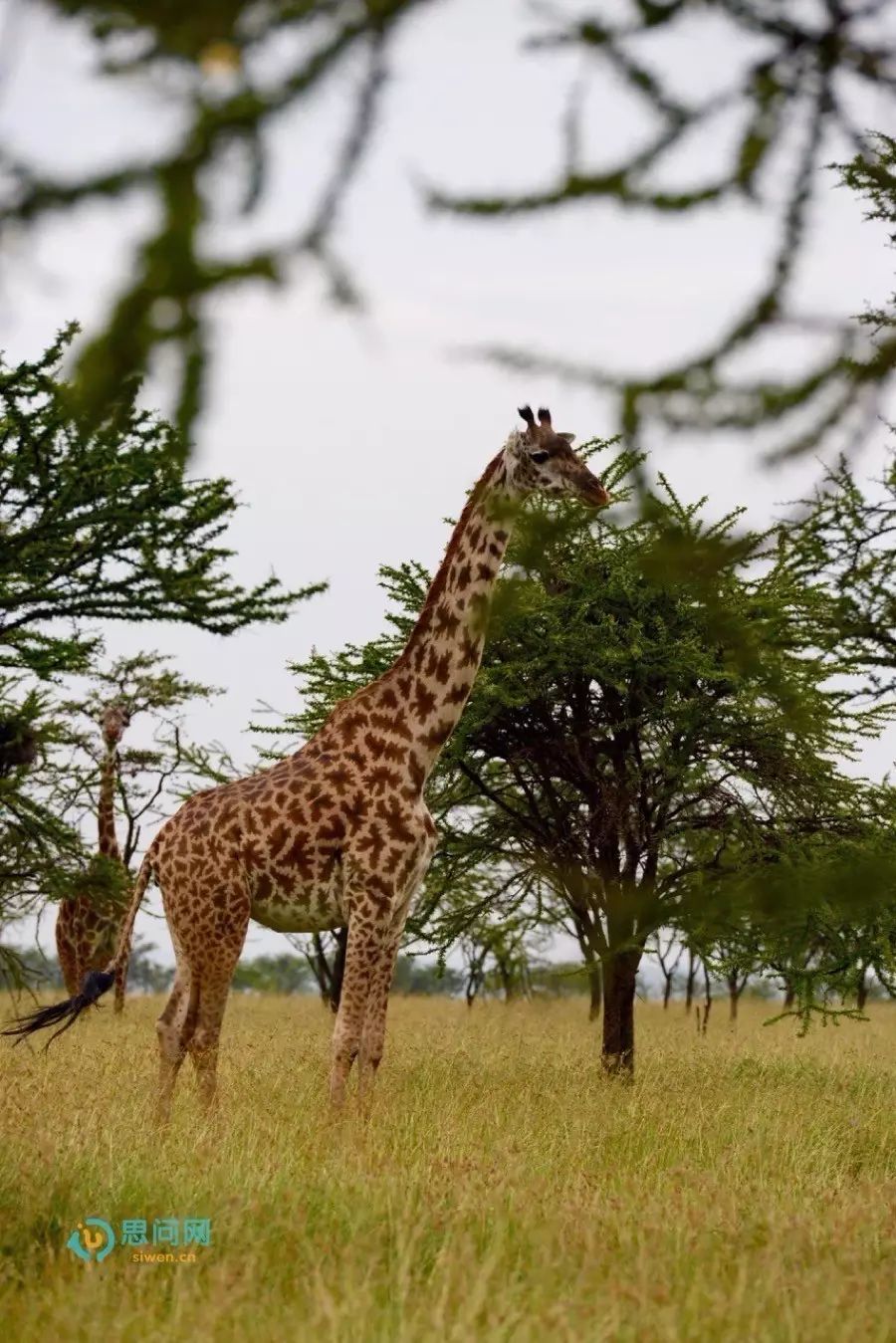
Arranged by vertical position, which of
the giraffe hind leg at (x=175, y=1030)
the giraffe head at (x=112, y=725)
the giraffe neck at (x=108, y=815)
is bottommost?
the giraffe hind leg at (x=175, y=1030)

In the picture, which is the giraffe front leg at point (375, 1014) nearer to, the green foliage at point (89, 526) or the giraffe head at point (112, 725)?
the green foliage at point (89, 526)

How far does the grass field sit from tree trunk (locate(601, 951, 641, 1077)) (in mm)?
1332

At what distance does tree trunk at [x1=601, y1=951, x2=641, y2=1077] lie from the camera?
12727 millimetres

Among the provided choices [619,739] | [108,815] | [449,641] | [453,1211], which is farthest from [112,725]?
[453,1211]

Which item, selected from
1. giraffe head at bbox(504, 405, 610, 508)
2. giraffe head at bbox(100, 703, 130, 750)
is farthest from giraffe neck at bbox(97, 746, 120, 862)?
giraffe head at bbox(504, 405, 610, 508)

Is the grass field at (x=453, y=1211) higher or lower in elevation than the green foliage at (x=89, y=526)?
lower

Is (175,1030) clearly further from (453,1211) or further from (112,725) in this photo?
(112,725)

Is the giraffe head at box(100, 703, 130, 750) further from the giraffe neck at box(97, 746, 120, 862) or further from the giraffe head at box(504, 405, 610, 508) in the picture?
the giraffe head at box(504, 405, 610, 508)

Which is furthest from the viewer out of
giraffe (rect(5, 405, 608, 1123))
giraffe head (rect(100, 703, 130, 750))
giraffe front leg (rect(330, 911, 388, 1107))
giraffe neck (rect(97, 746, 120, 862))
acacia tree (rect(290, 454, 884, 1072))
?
giraffe head (rect(100, 703, 130, 750))

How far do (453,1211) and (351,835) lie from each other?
11.0 ft

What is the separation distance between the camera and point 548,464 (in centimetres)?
870

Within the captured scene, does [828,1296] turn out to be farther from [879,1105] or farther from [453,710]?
[879,1105]

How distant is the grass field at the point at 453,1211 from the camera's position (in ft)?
14.3

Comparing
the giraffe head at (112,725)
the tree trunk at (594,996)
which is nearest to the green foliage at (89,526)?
the giraffe head at (112,725)
